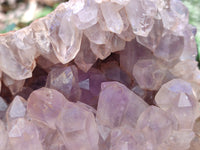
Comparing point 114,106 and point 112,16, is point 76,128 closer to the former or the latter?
point 114,106

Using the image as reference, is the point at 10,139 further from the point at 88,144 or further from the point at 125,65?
the point at 125,65

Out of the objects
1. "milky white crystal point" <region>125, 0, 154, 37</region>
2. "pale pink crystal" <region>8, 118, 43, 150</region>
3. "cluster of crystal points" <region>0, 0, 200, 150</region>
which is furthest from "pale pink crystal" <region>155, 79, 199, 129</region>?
"pale pink crystal" <region>8, 118, 43, 150</region>

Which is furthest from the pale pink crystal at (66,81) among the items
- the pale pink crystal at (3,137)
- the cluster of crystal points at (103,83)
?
the pale pink crystal at (3,137)

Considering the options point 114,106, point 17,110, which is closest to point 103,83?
point 114,106

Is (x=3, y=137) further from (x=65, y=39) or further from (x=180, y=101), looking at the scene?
(x=180, y=101)

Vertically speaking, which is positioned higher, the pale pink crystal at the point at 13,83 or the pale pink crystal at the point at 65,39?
the pale pink crystal at the point at 65,39

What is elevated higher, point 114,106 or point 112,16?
point 112,16

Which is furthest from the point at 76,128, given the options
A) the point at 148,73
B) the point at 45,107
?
the point at 148,73

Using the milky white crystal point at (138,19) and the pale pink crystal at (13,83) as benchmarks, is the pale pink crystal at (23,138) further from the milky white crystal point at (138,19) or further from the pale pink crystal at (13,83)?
the milky white crystal point at (138,19)

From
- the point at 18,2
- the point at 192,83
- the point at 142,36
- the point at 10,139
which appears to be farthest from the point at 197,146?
the point at 18,2
